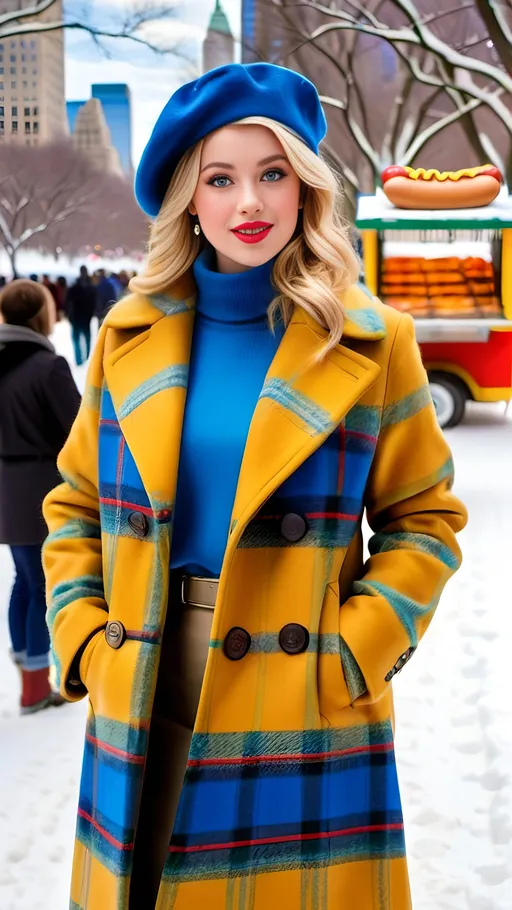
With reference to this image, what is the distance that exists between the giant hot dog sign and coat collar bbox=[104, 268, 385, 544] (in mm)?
6473

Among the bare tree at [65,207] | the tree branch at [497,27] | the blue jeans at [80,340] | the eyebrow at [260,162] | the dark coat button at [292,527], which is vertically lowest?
the blue jeans at [80,340]

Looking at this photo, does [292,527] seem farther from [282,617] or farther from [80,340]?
[80,340]

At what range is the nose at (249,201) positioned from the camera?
1.36 m

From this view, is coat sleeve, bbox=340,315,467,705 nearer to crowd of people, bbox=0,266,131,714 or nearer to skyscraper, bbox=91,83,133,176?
crowd of people, bbox=0,266,131,714

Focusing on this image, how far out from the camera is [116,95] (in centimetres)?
989

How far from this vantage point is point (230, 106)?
1.34 meters

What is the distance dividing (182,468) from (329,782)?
504mm

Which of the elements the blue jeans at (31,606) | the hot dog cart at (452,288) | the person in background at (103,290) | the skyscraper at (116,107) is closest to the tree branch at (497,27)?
the hot dog cart at (452,288)

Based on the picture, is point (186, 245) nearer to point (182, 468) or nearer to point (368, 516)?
point (182, 468)

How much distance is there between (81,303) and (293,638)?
936 centimetres

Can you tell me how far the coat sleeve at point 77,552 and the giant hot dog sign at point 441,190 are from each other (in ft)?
21.3

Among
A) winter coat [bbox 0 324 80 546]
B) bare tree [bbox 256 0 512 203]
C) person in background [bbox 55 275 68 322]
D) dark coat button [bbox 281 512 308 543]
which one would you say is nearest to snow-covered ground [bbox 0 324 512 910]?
winter coat [bbox 0 324 80 546]

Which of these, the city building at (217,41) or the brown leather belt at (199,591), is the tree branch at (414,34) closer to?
the city building at (217,41)

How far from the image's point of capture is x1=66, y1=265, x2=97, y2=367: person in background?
33.4 feet
